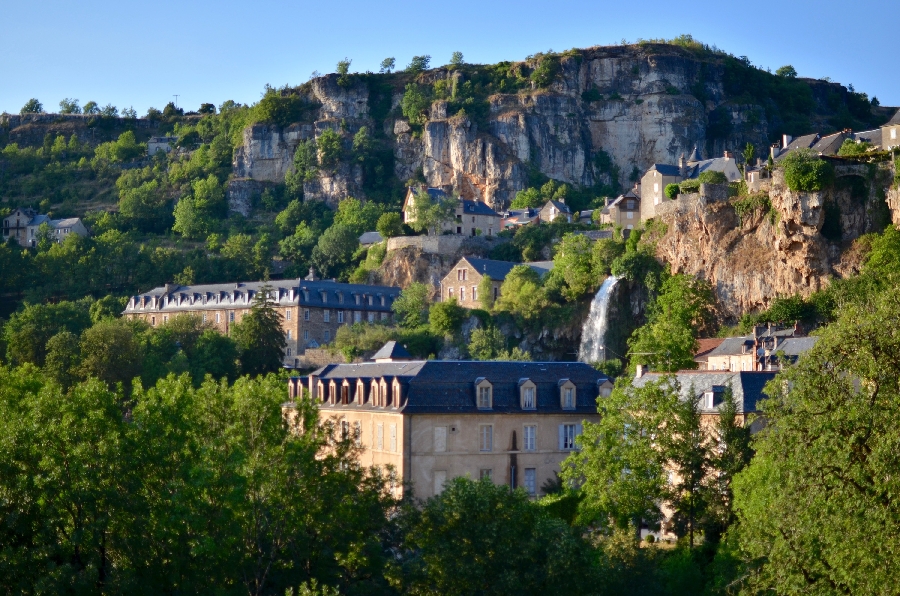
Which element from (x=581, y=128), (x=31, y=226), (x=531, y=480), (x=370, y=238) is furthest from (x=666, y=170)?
(x=31, y=226)

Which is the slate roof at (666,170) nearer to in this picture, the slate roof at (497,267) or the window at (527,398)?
the slate roof at (497,267)

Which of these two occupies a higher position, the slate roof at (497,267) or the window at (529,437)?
the slate roof at (497,267)

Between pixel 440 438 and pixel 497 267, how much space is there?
39.7 meters

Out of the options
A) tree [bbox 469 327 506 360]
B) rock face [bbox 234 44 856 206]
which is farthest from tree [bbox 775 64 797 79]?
tree [bbox 469 327 506 360]

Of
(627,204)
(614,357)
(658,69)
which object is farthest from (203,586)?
(658,69)

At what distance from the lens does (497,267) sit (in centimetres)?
8862

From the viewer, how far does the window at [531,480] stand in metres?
50.7

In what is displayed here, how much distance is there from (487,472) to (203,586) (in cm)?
1782

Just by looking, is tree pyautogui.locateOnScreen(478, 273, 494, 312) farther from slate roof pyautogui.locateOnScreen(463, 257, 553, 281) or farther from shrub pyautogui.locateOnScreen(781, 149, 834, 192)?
shrub pyautogui.locateOnScreen(781, 149, 834, 192)

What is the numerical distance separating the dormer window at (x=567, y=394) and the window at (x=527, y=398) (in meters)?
1.31

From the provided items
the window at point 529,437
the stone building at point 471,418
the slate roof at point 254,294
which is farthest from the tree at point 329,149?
the window at point 529,437

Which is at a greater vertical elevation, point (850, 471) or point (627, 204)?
point (627, 204)

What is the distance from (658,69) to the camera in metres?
122

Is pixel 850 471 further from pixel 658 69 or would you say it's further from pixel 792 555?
pixel 658 69
